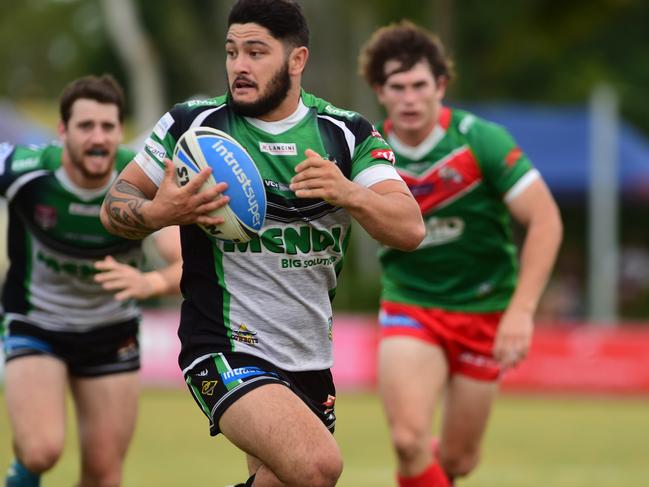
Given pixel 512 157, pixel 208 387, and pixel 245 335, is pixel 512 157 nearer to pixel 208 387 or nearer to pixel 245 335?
pixel 245 335

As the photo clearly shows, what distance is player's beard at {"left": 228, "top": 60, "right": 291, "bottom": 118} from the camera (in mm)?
5812

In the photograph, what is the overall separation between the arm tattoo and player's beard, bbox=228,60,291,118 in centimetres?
56

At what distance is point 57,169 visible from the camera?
25.8 feet

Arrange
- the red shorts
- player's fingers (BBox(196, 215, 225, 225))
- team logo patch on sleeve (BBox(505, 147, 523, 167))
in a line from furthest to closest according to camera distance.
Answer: the red shorts
team logo patch on sleeve (BBox(505, 147, 523, 167))
player's fingers (BBox(196, 215, 225, 225))

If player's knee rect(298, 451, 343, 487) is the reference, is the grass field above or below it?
below

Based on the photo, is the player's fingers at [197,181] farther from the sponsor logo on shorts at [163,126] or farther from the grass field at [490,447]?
the grass field at [490,447]

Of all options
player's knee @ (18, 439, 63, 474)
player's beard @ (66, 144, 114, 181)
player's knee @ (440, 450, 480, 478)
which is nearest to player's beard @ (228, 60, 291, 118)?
player's beard @ (66, 144, 114, 181)

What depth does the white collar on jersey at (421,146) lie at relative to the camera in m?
8.18

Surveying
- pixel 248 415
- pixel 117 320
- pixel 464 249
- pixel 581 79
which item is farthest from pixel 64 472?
pixel 581 79

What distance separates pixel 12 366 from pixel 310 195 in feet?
9.97

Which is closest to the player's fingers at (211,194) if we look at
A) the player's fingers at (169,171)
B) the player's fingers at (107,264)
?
the player's fingers at (169,171)

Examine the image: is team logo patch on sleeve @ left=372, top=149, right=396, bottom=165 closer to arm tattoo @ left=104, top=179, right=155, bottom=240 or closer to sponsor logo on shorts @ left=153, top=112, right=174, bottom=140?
sponsor logo on shorts @ left=153, top=112, right=174, bottom=140

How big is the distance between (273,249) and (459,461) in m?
2.98

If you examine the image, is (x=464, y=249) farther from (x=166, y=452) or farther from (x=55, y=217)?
(x=166, y=452)
